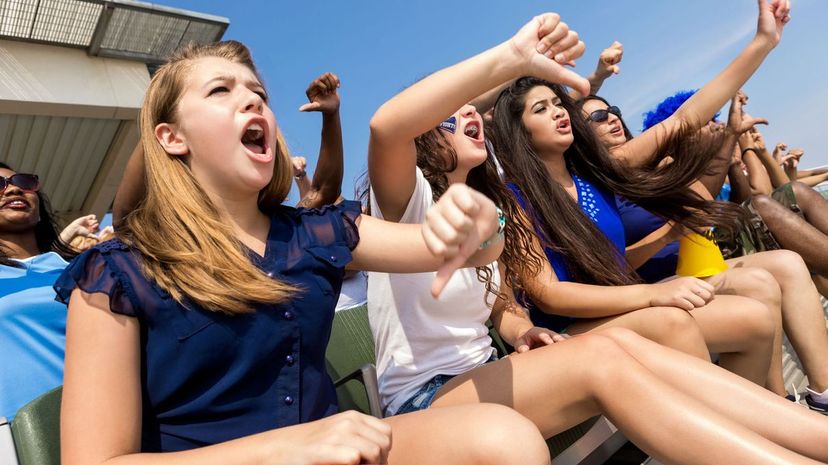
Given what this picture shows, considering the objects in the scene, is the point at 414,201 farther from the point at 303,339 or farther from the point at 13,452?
the point at 13,452

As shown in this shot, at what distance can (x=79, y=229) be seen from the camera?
3088 millimetres

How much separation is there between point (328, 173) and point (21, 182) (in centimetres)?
130

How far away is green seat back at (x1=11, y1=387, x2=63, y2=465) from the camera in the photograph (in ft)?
3.73

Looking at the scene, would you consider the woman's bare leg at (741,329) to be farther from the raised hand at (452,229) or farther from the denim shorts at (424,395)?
the raised hand at (452,229)

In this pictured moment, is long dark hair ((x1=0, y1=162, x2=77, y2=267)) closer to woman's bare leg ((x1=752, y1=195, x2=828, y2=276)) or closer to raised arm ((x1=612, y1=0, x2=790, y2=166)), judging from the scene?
raised arm ((x1=612, y1=0, x2=790, y2=166))

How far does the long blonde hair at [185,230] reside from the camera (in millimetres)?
1136

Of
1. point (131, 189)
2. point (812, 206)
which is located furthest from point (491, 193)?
point (812, 206)

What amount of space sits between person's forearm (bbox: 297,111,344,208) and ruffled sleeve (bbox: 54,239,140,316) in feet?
5.94

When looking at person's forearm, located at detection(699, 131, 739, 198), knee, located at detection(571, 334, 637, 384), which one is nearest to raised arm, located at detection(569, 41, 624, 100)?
person's forearm, located at detection(699, 131, 739, 198)

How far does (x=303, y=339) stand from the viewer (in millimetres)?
1228

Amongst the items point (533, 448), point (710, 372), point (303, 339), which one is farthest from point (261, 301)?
point (710, 372)

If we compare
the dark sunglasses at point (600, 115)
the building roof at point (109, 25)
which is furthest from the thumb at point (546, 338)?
the building roof at point (109, 25)

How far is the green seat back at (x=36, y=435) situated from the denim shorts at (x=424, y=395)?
841 millimetres

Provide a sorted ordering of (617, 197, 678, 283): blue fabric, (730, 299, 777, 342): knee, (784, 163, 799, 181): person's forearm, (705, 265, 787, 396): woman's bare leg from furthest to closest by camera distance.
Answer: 1. (784, 163, 799, 181): person's forearm
2. (617, 197, 678, 283): blue fabric
3. (705, 265, 787, 396): woman's bare leg
4. (730, 299, 777, 342): knee
